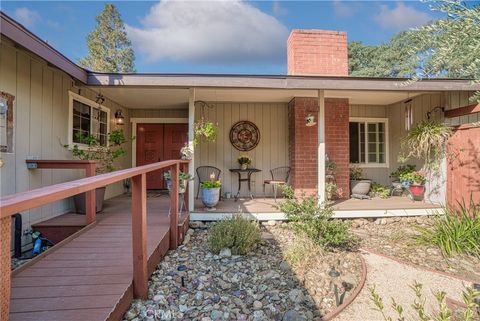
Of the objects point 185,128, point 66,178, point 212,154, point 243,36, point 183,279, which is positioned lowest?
point 183,279

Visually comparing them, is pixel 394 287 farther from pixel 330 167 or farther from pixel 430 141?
pixel 430 141

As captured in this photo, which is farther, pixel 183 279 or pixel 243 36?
pixel 243 36

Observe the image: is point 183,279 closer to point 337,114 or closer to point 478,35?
point 478,35

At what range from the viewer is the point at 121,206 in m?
5.07

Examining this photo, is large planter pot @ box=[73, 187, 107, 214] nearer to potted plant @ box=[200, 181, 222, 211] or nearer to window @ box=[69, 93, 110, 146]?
window @ box=[69, 93, 110, 146]

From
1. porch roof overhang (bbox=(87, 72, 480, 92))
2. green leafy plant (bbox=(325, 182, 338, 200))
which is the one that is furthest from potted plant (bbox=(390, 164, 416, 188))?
porch roof overhang (bbox=(87, 72, 480, 92))

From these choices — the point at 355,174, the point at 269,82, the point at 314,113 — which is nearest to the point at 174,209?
the point at 269,82

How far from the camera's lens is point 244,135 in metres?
6.75

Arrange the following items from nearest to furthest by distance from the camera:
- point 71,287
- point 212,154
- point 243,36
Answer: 1. point 71,287
2. point 212,154
3. point 243,36

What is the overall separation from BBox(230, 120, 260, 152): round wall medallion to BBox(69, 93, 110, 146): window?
2827 mm

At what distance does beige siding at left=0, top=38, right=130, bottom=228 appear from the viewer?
330 centimetres

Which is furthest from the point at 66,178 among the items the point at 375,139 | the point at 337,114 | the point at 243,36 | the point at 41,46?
the point at 243,36

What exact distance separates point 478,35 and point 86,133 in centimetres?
563

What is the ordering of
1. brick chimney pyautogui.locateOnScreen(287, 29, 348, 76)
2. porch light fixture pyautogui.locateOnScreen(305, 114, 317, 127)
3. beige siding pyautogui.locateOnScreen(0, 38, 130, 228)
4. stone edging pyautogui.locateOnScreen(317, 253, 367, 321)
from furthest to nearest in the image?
brick chimney pyautogui.locateOnScreen(287, 29, 348, 76), porch light fixture pyautogui.locateOnScreen(305, 114, 317, 127), beige siding pyautogui.locateOnScreen(0, 38, 130, 228), stone edging pyautogui.locateOnScreen(317, 253, 367, 321)
